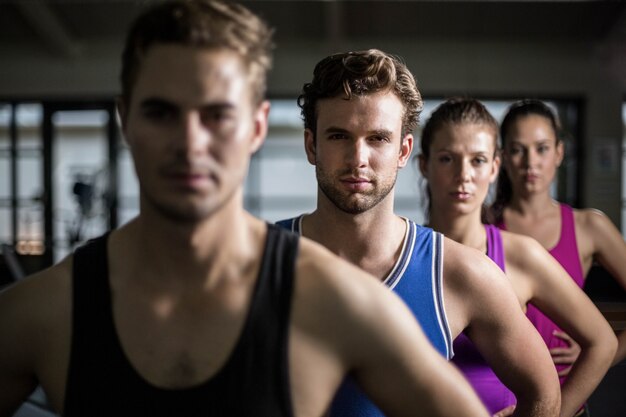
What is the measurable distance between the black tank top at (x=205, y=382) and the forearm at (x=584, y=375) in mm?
1111

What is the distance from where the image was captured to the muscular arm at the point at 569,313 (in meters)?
1.67

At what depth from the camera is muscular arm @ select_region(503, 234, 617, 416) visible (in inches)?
65.6

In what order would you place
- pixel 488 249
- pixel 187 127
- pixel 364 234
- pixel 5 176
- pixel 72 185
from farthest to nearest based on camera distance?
1. pixel 5 176
2. pixel 72 185
3. pixel 488 249
4. pixel 364 234
5. pixel 187 127

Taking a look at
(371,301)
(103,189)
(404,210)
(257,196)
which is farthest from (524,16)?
(371,301)

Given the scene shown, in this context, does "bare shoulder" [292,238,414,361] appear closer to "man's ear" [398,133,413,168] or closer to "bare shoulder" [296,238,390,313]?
"bare shoulder" [296,238,390,313]

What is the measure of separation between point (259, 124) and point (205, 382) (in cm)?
32

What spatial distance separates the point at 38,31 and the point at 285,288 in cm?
729

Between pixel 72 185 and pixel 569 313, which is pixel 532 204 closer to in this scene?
pixel 569 313

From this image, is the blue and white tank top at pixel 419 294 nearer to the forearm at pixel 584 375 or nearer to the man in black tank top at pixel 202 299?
the man in black tank top at pixel 202 299

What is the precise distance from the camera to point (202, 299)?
90 cm

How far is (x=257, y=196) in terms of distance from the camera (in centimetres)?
798

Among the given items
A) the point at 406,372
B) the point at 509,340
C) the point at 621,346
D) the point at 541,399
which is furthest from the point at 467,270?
the point at 621,346

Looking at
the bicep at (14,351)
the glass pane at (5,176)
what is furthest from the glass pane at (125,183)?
the bicep at (14,351)

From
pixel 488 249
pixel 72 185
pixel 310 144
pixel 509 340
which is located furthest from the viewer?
pixel 72 185
